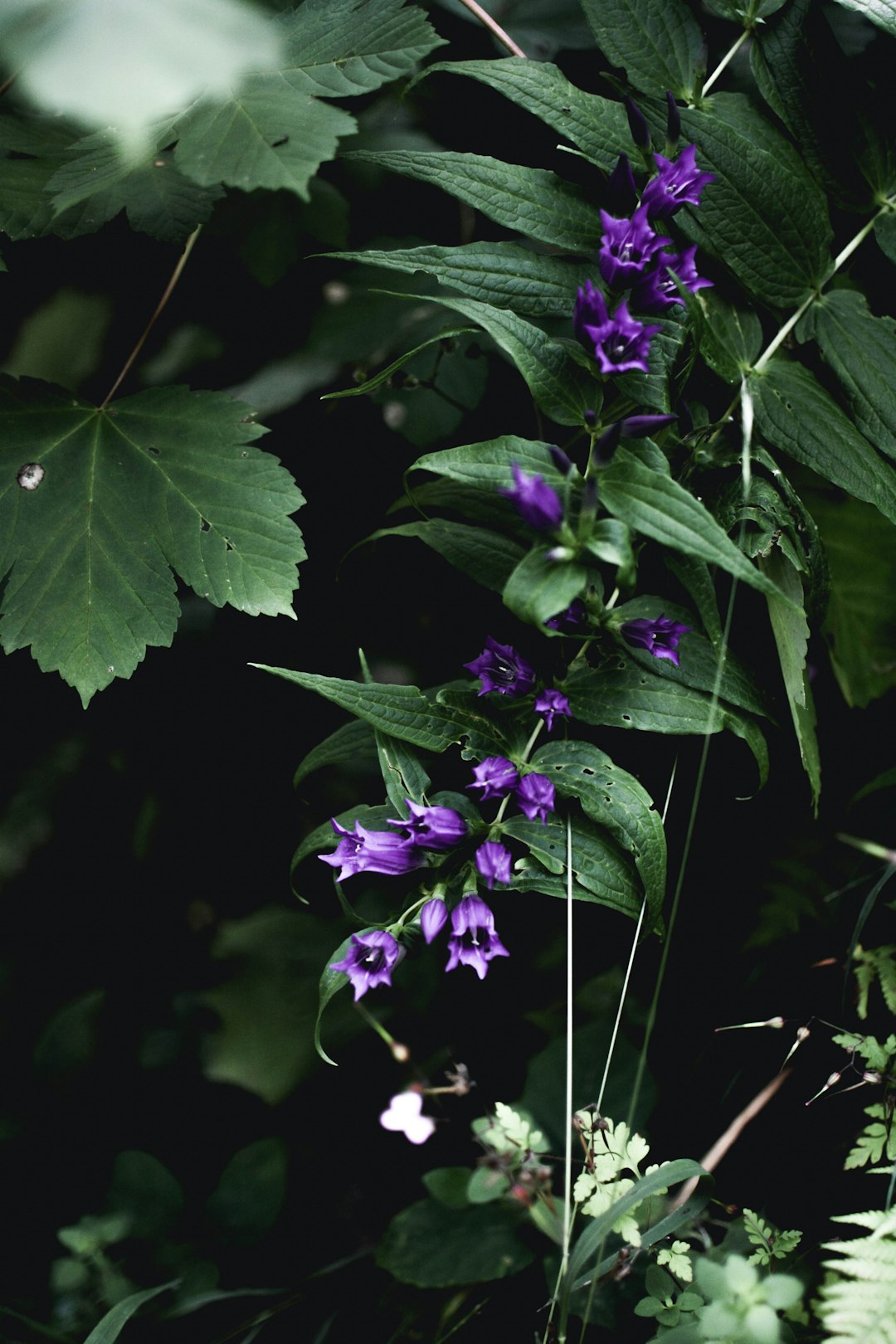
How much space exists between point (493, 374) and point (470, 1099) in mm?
962

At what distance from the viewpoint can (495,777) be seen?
29.9 inches

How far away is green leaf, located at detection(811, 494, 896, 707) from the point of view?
111cm

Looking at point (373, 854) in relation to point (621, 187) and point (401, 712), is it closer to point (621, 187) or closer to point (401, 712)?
point (401, 712)

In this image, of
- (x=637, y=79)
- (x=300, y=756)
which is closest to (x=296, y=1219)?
(x=300, y=756)

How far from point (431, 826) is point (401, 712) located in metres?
0.11

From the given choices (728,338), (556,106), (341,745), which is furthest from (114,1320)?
(556,106)

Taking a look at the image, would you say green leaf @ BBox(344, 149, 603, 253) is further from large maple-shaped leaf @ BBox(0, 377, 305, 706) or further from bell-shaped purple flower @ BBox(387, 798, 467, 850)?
bell-shaped purple flower @ BBox(387, 798, 467, 850)

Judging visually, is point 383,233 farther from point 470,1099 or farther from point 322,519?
point 470,1099

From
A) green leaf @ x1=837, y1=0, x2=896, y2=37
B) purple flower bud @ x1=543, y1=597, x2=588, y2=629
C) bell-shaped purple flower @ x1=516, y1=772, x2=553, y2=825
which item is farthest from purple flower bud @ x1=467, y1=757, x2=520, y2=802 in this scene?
green leaf @ x1=837, y1=0, x2=896, y2=37

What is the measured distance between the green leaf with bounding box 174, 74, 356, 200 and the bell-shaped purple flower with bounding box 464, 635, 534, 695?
0.41m

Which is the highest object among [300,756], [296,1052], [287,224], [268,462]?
[287,224]

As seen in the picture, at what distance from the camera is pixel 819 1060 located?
1.03 metres

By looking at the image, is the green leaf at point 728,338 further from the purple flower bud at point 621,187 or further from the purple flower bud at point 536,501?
the purple flower bud at point 536,501

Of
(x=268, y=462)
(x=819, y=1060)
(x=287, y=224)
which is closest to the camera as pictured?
(x=268, y=462)
